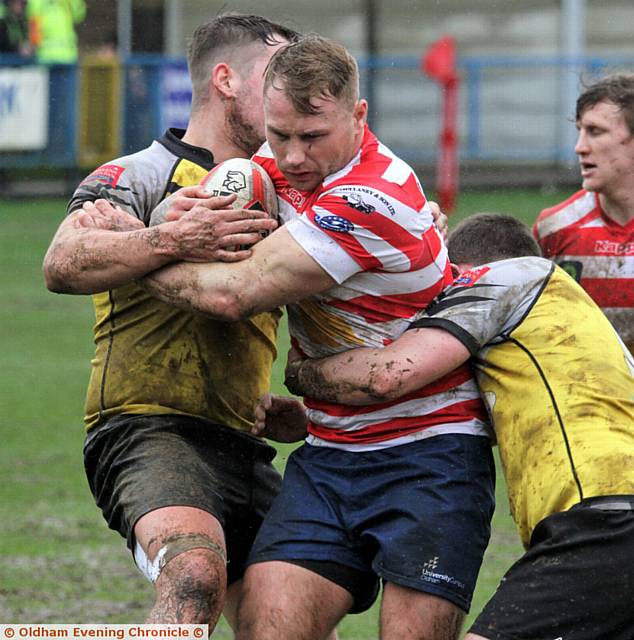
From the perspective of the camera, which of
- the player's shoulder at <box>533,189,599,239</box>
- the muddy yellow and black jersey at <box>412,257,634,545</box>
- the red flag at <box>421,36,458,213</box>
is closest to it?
the muddy yellow and black jersey at <box>412,257,634,545</box>

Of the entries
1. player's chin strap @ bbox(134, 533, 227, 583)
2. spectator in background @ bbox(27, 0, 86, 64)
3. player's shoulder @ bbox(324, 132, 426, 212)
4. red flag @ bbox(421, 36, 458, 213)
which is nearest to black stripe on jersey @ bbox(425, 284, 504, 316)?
player's shoulder @ bbox(324, 132, 426, 212)

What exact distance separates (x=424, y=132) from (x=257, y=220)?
18.9 m

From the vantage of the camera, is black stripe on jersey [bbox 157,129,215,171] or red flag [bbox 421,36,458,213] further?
red flag [bbox 421,36,458,213]

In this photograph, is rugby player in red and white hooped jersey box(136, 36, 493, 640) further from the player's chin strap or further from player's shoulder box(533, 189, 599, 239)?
player's shoulder box(533, 189, 599, 239)

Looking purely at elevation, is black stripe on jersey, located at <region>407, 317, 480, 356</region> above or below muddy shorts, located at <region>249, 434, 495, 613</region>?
above

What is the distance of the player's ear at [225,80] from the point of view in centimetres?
497

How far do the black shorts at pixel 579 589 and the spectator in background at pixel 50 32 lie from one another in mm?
19226

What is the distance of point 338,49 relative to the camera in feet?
14.1

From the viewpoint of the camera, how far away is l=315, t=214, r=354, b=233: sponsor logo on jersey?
13.8ft

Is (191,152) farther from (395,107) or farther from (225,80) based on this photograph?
(395,107)

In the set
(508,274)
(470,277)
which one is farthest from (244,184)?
(508,274)

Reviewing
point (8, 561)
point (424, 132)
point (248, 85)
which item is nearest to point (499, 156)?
point (424, 132)

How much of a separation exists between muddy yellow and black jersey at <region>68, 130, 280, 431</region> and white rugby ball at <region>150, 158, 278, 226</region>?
9.3 inches

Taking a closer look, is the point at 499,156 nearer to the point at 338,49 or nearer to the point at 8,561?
the point at 8,561
